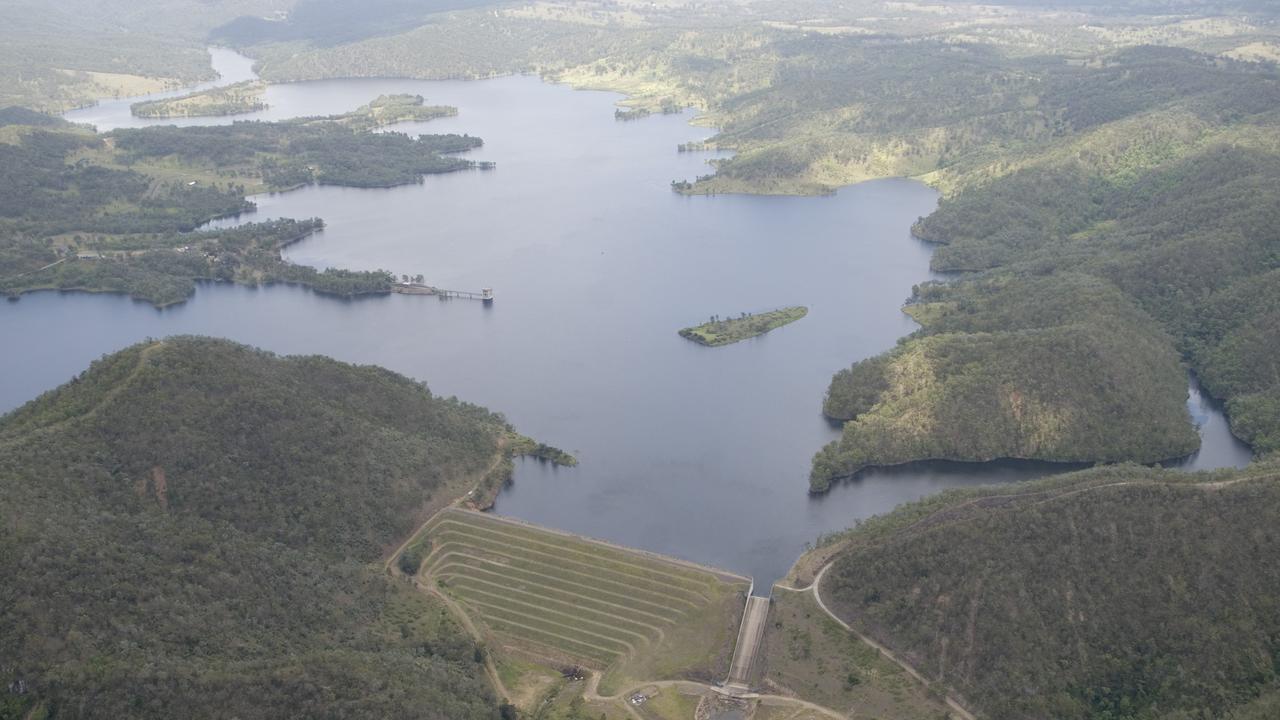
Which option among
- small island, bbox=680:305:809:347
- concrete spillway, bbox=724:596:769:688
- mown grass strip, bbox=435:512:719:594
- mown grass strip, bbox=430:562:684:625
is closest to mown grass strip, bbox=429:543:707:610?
mown grass strip, bbox=430:562:684:625

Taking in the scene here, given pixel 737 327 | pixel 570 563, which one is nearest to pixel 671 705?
pixel 570 563

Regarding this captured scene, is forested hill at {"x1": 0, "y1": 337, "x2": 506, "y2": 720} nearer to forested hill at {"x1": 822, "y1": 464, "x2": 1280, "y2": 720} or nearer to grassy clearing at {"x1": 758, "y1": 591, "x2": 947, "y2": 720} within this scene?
grassy clearing at {"x1": 758, "y1": 591, "x2": 947, "y2": 720}

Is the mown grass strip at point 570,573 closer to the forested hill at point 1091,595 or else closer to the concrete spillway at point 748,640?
the concrete spillway at point 748,640

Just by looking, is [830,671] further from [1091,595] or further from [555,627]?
[555,627]

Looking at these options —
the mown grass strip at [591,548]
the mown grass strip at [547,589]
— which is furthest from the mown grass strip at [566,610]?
the mown grass strip at [591,548]

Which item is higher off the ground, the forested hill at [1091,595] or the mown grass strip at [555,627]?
the forested hill at [1091,595]
